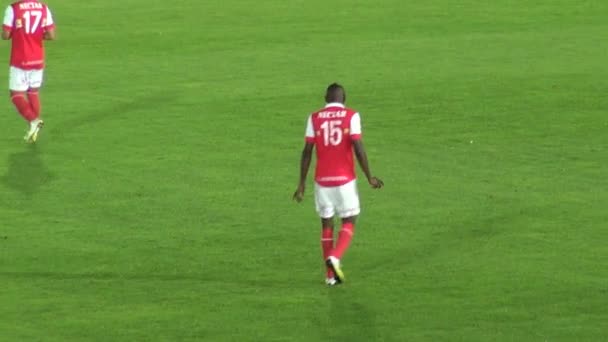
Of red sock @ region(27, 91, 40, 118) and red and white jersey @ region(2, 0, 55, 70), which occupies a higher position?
red and white jersey @ region(2, 0, 55, 70)

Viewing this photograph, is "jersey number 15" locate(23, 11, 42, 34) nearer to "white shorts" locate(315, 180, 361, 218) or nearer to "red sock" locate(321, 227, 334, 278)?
"white shorts" locate(315, 180, 361, 218)

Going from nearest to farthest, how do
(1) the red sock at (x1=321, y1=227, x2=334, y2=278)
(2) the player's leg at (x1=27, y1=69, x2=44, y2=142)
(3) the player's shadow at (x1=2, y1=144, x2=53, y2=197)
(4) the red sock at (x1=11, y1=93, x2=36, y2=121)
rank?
(1) the red sock at (x1=321, y1=227, x2=334, y2=278)
(3) the player's shadow at (x1=2, y1=144, x2=53, y2=197)
(4) the red sock at (x1=11, y1=93, x2=36, y2=121)
(2) the player's leg at (x1=27, y1=69, x2=44, y2=142)

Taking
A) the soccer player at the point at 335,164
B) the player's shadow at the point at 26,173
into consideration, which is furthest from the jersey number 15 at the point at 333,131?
the player's shadow at the point at 26,173

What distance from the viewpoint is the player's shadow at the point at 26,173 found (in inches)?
905

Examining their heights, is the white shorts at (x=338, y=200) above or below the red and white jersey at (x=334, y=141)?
below

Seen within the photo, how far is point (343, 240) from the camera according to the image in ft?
56.1

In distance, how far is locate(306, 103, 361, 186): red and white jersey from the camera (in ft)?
55.6

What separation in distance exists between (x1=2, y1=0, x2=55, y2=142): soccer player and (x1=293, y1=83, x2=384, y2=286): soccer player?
9508mm

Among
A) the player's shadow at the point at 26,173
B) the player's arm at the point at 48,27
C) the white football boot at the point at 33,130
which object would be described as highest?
the player's arm at the point at 48,27

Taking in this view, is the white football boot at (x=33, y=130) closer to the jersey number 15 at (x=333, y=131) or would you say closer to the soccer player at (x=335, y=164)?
the soccer player at (x=335, y=164)

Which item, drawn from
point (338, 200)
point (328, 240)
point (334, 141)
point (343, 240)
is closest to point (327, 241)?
point (328, 240)

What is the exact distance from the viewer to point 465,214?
2075 cm

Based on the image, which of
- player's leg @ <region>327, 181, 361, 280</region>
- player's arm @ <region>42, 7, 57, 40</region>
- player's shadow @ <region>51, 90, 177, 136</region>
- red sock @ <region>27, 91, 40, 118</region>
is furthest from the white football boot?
player's leg @ <region>327, 181, 361, 280</region>

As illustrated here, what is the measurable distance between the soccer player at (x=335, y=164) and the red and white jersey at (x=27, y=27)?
9.62 m
